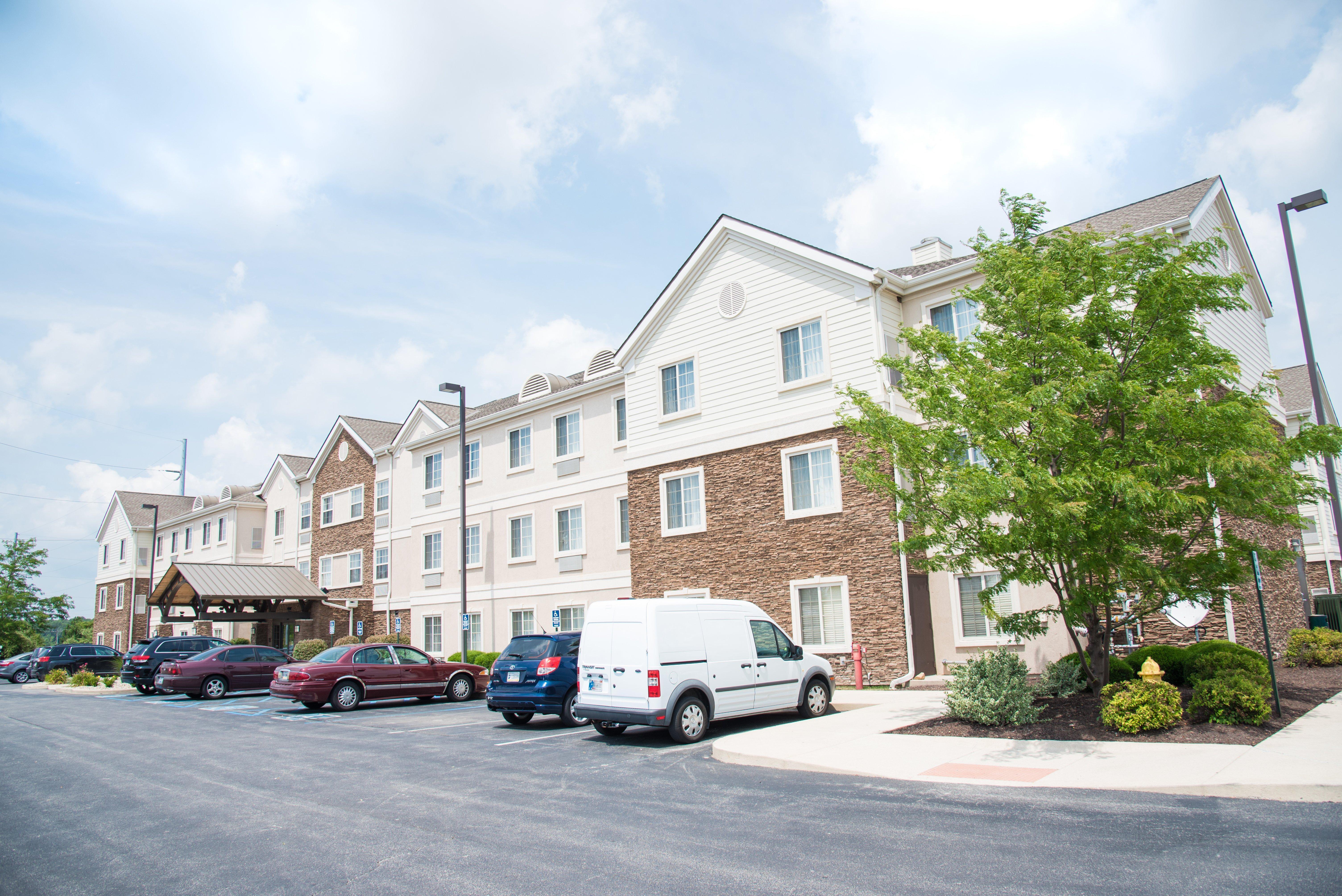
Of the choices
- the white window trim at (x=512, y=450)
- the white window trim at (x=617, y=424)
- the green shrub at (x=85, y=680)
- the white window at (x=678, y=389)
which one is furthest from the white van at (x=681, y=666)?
the green shrub at (x=85, y=680)

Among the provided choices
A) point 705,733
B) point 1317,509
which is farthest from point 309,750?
point 1317,509

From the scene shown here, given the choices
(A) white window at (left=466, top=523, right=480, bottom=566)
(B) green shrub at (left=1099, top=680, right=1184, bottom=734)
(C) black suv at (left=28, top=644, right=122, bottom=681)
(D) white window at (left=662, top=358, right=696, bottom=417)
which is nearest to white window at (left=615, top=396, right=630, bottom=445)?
(D) white window at (left=662, top=358, right=696, bottom=417)

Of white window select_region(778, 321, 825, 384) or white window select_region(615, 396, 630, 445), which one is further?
white window select_region(615, 396, 630, 445)

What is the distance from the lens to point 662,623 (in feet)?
41.7

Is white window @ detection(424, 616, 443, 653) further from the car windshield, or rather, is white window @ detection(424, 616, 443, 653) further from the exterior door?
the exterior door

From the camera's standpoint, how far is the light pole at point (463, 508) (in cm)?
2608

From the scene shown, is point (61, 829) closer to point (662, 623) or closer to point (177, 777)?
point (177, 777)

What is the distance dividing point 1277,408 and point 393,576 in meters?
31.5

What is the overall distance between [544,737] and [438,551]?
2060 centimetres

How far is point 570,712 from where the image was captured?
1555cm

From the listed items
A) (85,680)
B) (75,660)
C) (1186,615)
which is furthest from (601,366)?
(75,660)

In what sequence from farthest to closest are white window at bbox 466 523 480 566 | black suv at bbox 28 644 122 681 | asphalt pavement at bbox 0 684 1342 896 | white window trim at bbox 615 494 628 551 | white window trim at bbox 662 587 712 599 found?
black suv at bbox 28 644 122 681 → white window at bbox 466 523 480 566 → white window trim at bbox 615 494 628 551 → white window trim at bbox 662 587 712 599 → asphalt pavement at bbox 0 684 1342 896

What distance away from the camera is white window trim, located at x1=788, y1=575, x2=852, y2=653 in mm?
19516

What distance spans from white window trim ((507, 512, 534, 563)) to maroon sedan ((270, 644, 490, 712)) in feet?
22.6
